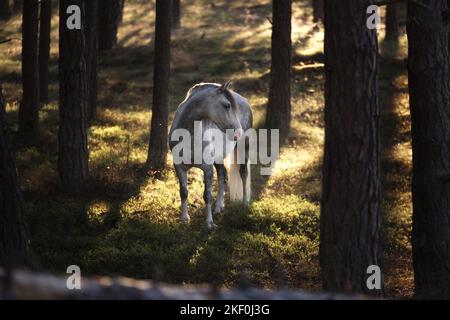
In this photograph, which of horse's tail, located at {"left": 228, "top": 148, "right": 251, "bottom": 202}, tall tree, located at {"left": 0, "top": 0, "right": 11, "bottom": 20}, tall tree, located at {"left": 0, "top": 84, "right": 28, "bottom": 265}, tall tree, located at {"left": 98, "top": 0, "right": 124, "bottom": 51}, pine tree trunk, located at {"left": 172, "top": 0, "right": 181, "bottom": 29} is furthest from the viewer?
tall tree, located at {"left": 0, "top": 0, "right": 11, "bottom": 20}

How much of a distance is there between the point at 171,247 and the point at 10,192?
156 inches

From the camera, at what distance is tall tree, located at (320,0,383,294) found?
321 inches

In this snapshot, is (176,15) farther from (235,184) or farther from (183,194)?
(183,194)

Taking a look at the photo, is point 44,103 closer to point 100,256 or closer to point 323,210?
point 100,256

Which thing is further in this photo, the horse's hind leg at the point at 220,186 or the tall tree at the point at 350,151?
the horse's hind leg at the point at 220,186

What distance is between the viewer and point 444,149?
10.0 meters

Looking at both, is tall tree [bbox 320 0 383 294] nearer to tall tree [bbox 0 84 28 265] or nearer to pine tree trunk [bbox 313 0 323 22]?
tall tree [bbox 0 84 28 265]

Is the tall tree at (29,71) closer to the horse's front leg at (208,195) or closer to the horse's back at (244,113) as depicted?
the horse's back at (244,113)

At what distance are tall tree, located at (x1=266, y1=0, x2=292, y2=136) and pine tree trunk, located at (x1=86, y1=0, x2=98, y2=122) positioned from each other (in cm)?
632

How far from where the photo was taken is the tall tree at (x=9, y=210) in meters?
8.86

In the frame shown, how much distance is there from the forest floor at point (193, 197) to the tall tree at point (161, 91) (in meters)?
0.50

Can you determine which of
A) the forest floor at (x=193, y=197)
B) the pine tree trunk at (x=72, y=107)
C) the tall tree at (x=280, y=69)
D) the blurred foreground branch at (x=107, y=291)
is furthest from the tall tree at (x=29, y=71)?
the blurred foreground branch at (x=107, y=291)

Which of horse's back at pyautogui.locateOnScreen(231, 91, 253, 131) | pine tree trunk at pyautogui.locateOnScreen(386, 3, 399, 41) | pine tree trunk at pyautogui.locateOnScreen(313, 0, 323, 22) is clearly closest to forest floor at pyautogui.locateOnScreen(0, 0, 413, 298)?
pine tree trunk at pyautogui.locateOnScreen(386, 3, 399, 41)

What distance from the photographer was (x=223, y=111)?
14.1m
